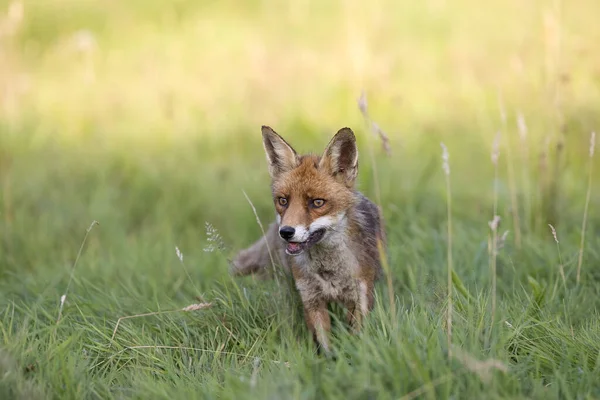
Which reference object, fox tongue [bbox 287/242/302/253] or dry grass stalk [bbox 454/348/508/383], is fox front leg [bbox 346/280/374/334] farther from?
dry grass stalk [bbox 454/348/508/383]

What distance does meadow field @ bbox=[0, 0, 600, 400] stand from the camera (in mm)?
3479

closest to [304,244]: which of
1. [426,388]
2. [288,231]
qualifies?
[288,231]

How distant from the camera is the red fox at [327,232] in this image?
4.09m

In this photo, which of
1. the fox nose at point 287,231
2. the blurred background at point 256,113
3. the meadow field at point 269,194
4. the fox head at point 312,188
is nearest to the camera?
the meadow field at point 269,194

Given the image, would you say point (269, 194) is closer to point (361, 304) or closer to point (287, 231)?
point (361, 304)

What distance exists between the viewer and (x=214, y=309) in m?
4.28

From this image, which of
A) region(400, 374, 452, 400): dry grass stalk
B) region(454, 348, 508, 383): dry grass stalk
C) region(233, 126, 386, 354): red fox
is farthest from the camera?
region(233, 126, 386, 354): red fox

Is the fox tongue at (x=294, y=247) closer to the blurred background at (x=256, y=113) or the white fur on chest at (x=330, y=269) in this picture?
the white fur on chest at (x=330, y=269)

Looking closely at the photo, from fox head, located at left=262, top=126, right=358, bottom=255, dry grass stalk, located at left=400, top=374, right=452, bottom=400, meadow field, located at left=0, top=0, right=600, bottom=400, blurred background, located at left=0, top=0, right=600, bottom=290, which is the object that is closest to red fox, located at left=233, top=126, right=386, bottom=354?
fox head, located at left=262, top=126, right=358, bottom=255

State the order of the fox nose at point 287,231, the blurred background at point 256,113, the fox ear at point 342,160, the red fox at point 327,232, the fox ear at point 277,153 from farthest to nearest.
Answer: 1. the blurred background at point 256,113
2. the fox ear at point 277,153
3. the fox ear at point 342,160
4. the red fox at point 327,232
5. the fox nose at point 287,231

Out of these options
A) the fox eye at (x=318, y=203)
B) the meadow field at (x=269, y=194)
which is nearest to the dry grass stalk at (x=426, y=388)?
the meadow field at (x=269, y=194)

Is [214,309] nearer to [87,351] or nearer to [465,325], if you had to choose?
[87,351]

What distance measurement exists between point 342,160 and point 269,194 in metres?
2.52

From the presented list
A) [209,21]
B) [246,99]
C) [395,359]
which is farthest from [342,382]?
[209,21]
